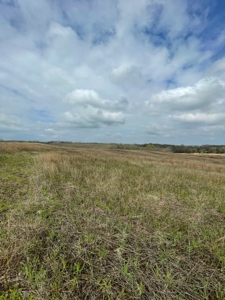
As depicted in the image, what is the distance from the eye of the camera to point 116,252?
10.3ft

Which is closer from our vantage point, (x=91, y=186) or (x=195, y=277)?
(x=195, y=277)

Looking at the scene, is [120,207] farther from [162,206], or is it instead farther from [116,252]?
[116,252]

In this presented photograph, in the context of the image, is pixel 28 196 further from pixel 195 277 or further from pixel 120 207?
pixel 195 277

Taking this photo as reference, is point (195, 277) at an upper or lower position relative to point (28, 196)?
lower

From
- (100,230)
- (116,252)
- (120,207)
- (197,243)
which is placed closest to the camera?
(116,252)

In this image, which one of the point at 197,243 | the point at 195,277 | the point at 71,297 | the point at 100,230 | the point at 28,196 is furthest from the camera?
the point at 28,196

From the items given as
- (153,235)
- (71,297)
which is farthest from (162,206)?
(71,297)

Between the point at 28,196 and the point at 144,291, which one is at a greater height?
the point at 28,196

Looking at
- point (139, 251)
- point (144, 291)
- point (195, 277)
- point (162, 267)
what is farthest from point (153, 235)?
point (144, 291)

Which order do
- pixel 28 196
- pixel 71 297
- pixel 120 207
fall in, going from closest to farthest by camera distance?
pixel 71 297 → pixel 120 207 → pixel 28 196

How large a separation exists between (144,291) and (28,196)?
4.69m

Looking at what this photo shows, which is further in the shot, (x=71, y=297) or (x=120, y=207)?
(x=120, y=207)

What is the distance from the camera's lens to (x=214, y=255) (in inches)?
126

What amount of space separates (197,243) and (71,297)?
2.79 m
